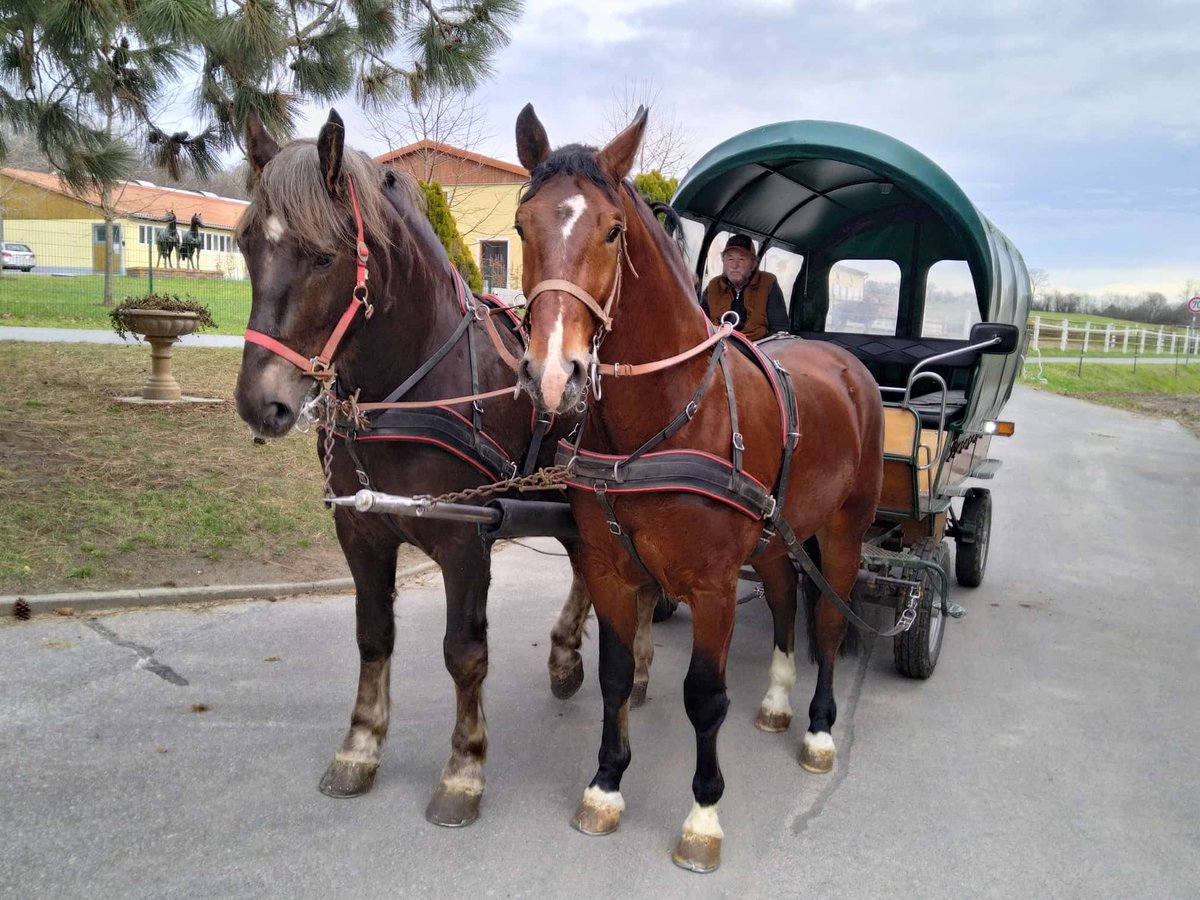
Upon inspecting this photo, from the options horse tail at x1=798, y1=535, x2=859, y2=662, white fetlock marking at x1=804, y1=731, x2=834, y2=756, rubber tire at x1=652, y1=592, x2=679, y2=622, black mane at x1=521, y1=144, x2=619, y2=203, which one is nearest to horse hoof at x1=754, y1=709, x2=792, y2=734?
white fetlock marking at x1=804, y1=731, x2=834, y2=756

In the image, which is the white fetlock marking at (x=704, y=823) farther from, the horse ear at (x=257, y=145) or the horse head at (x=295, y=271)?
the horse ear at (x=257, y=145)

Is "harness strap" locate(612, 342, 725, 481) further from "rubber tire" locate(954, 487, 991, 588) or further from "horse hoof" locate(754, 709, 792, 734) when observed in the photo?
"rubber tire" locate(954, 487, 991, 588)

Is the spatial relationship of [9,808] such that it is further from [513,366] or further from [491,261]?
[491,261]

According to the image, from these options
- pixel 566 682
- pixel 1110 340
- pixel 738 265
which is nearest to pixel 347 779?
pixel 566 682

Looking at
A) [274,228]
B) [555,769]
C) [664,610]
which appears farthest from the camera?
[664,610]

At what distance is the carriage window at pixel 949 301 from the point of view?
5.76 meters

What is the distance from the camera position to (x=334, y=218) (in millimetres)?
2527

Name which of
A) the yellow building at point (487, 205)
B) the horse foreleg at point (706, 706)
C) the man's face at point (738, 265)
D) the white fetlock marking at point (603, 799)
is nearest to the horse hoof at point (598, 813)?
the white fetlock marking at point (603, 799)

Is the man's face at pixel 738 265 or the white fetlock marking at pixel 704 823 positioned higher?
the man's face at pixel 738 265

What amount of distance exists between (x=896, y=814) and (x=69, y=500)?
18.3ft

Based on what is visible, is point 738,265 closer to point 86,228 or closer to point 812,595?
point 812,595

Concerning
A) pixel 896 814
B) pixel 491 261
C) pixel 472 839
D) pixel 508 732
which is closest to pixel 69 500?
pixel 508 732

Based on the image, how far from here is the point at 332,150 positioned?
2533mm

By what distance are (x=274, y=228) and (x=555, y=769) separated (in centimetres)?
237
